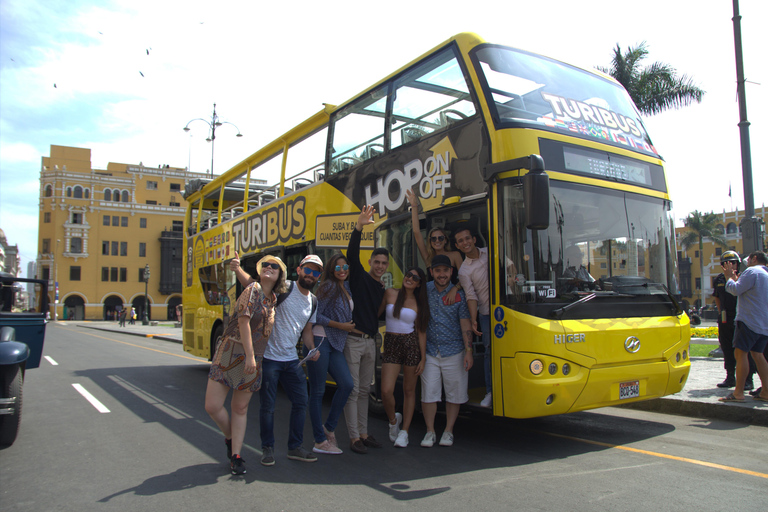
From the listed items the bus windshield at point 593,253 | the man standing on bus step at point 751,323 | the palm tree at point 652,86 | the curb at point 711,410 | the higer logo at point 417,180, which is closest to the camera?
the bus windshield at point 593,253

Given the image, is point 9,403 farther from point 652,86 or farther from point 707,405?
point 652,86

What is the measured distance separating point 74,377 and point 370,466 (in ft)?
29.9

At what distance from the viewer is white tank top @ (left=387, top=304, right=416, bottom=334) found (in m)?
5.59

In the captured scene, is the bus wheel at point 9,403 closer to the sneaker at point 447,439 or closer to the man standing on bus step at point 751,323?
the sneaker at point 447,439

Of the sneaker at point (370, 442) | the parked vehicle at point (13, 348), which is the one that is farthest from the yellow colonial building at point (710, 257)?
the parked vehicle at point (13, 348)

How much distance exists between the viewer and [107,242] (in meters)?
70.1

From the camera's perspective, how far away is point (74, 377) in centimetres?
1155

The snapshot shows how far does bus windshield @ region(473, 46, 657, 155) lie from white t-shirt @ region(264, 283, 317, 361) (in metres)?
2.55

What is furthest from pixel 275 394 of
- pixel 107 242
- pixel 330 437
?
pixel 107 242

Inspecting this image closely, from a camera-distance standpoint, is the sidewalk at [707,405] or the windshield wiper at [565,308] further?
the sidewalk at [707,405]

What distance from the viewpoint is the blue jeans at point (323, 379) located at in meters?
5.24

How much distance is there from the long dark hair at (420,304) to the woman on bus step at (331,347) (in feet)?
1.64

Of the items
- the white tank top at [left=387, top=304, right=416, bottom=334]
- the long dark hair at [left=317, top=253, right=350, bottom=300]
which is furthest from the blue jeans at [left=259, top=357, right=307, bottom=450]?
the white tank top at [left=387, top=304, right=416, bottom=334]

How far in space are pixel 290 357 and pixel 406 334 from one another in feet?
4.09
